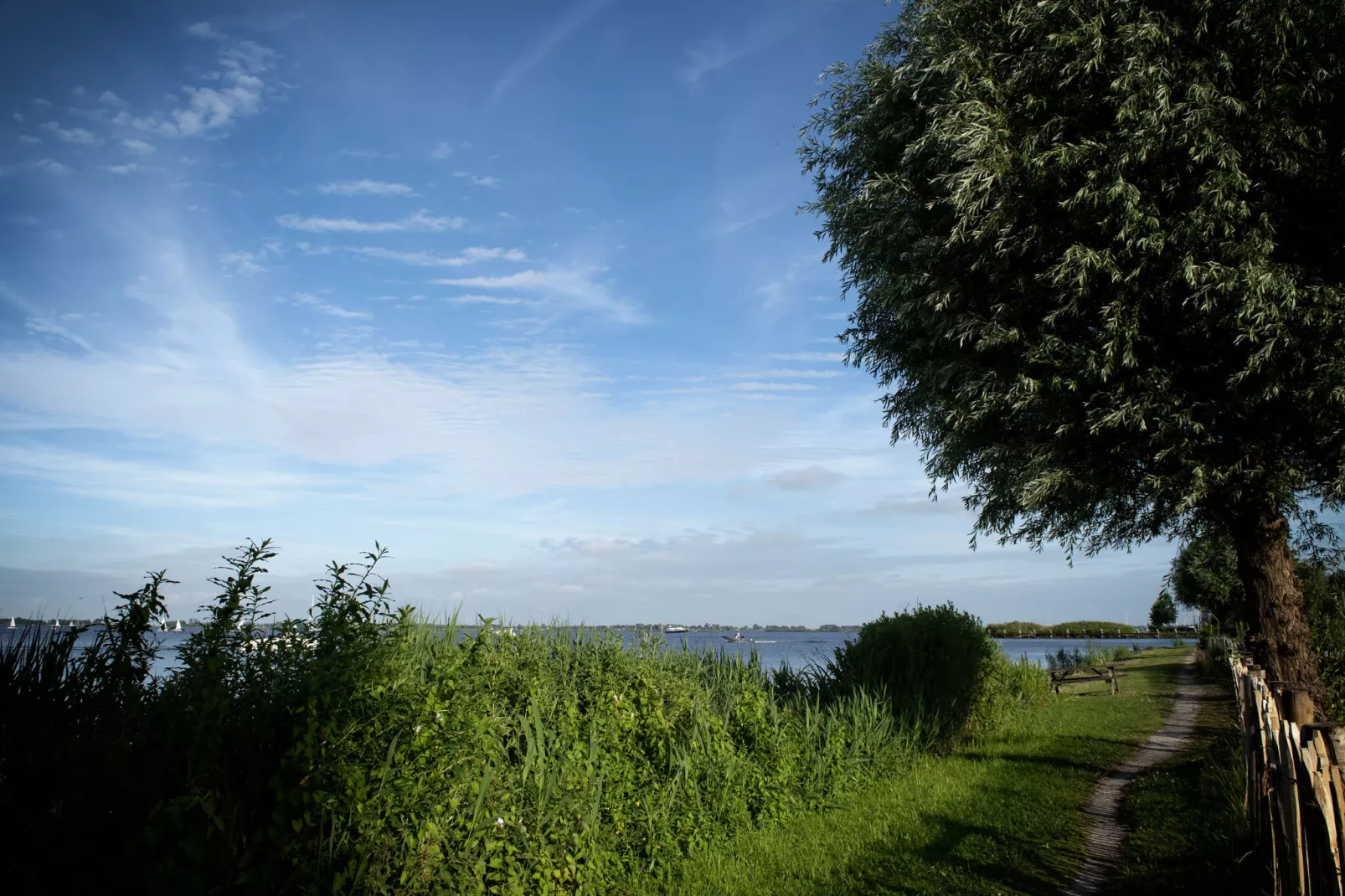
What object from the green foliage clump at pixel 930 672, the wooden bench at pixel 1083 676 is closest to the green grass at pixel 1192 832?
the green foliage clump at pixel 930 672

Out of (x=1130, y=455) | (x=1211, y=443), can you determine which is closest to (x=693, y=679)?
(x=1130, y=455)

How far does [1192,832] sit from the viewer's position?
8.18 meters

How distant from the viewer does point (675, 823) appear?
7.64m

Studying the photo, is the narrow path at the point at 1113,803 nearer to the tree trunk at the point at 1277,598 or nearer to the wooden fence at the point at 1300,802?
the wooden fence at the point at 1300,802

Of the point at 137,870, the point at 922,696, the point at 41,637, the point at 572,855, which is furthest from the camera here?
the point at 922,696

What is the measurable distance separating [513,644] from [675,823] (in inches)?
94.0

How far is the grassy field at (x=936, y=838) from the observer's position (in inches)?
273

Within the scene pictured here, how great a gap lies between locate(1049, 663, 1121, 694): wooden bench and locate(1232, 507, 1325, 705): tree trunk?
594 inches

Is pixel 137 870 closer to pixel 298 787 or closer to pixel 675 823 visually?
pixel 298 787

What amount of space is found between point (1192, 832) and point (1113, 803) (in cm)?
177

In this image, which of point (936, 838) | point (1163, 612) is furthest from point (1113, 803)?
point (1163, 612)

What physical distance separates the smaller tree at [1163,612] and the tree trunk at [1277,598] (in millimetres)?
86852

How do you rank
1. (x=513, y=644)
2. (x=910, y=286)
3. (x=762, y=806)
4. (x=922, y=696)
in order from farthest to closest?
1. (x=922, y=696)
2. (x=910, y=286)
3. (x=762, y=806)
4. (x=513, y=644)

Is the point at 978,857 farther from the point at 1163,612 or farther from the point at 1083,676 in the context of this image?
the point at 1163,612
